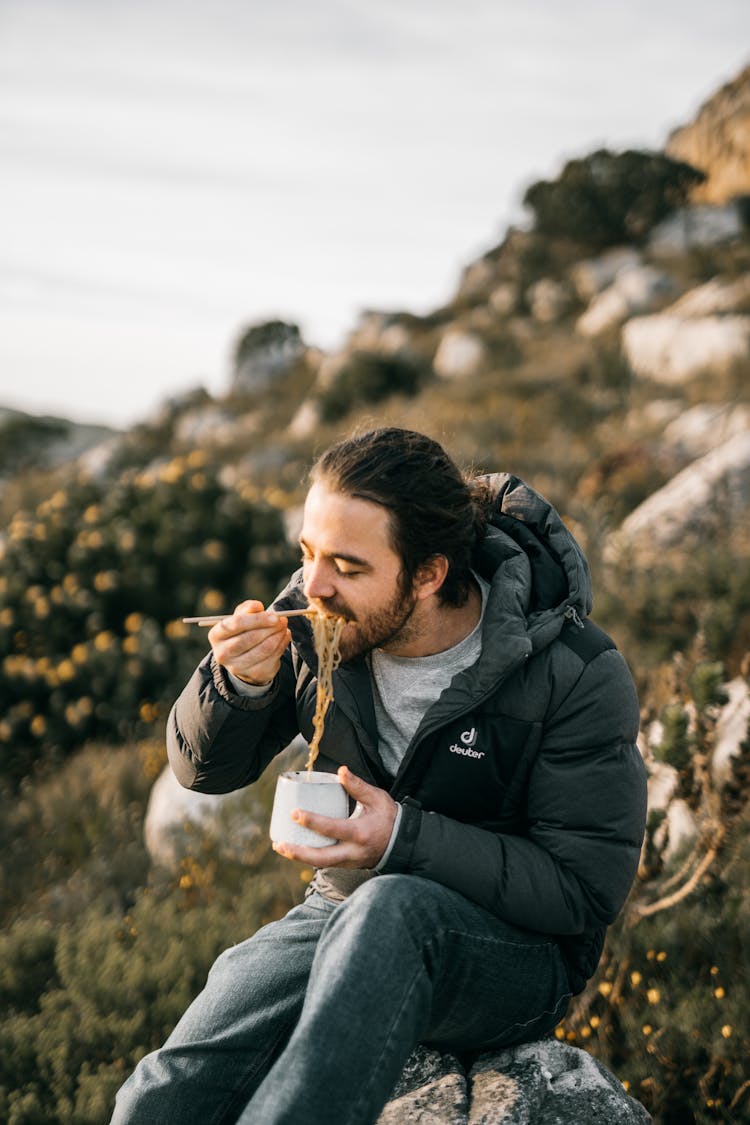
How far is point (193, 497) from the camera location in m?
6.41

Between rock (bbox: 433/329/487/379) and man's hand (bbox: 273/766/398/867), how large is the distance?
17.0 meters

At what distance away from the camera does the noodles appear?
2238 mm

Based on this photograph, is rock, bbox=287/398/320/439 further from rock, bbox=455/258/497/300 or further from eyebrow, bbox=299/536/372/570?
eyebrow, bbox=299/536/372/570

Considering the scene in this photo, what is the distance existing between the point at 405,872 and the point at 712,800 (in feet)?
3.93

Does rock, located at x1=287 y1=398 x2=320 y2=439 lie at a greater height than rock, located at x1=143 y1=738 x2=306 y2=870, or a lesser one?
greater

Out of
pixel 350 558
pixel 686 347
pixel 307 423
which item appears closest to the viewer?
pixel 350 558

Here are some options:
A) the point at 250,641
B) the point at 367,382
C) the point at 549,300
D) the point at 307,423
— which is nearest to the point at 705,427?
the point at 250,641

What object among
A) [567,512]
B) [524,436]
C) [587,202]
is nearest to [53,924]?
Answer: [567,512]

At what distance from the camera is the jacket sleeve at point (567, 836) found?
6.77 feet

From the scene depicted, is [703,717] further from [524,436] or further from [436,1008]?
[524,436]

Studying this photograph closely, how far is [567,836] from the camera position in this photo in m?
2.12

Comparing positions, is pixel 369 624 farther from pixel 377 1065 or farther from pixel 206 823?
pixel 206 823

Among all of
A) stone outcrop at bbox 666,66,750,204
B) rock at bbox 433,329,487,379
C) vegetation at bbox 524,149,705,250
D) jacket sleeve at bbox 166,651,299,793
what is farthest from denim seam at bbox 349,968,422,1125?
stone outcrop at bbox 666,66,750,204

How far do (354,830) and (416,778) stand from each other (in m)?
0.32
